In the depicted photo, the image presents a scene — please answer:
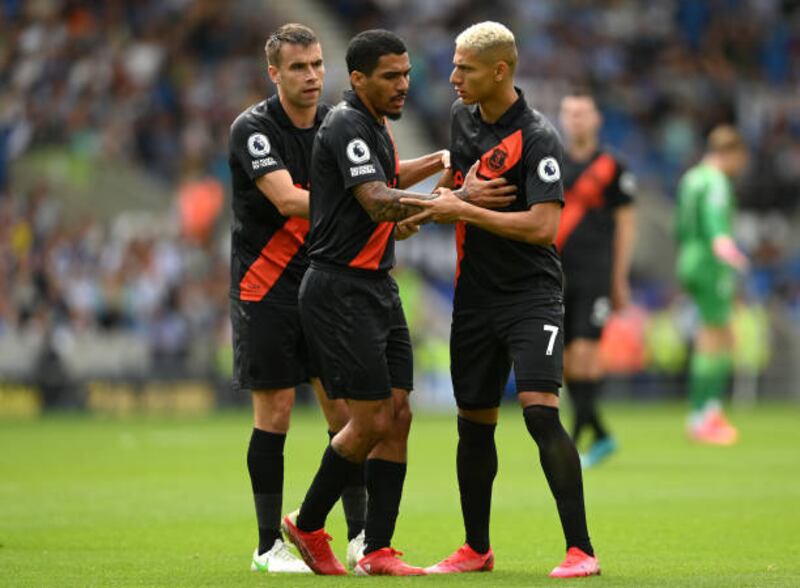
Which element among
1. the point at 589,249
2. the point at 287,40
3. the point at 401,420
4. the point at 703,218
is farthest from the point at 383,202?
the point at 703,218

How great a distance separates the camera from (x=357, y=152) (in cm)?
777

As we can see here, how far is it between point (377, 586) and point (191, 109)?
64.7 feet

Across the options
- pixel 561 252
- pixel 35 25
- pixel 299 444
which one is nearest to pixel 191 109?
pixel 35 25

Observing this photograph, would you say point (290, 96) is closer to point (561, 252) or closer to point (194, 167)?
point (561, 252)

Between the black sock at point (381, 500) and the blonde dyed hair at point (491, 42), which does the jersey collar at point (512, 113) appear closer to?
the blonde dyed hair at point (491, 42)

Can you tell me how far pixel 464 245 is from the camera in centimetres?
822

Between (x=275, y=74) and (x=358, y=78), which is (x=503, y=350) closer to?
(x=358, y=78)

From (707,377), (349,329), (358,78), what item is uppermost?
(358,78)

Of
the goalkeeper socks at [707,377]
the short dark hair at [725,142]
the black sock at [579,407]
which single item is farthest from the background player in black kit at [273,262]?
the short dark hair at [725,142]

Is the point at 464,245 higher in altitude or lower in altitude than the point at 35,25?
lower

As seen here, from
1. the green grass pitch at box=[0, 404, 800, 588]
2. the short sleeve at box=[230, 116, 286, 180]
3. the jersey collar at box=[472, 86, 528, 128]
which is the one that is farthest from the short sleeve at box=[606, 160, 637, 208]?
the jersey collar at box=[472, 86, 528, 128]

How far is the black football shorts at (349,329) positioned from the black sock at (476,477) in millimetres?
591

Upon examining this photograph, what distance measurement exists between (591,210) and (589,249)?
0.33 metres

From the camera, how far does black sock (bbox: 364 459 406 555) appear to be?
8047 millimetres
